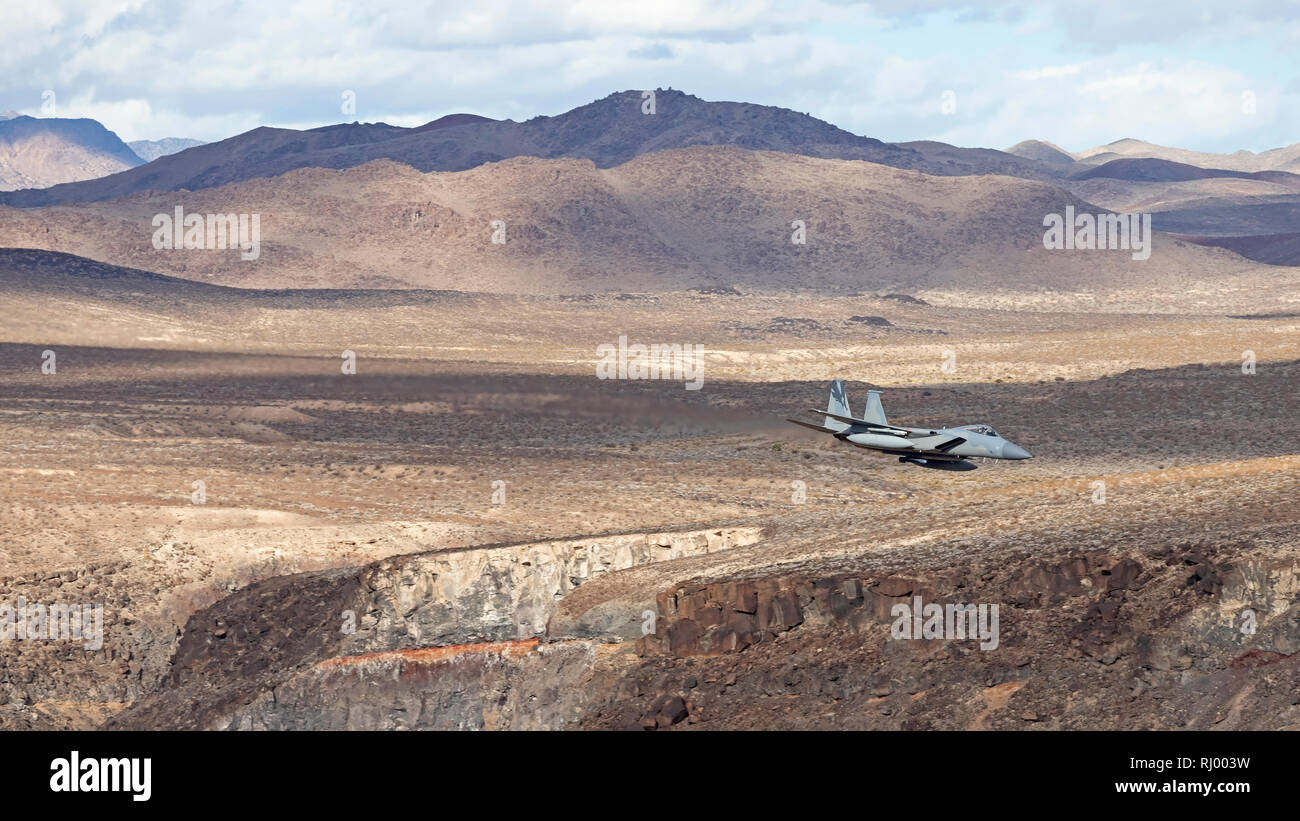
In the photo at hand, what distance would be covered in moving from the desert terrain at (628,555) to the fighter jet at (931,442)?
119 cm

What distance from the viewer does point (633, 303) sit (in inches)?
5472

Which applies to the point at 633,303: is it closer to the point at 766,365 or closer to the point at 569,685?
the point at 766,365

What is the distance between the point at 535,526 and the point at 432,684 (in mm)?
10567

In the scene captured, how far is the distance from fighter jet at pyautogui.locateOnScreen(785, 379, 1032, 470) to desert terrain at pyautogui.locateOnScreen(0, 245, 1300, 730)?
1.19 meters

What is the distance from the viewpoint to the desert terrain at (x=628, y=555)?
82.0ft

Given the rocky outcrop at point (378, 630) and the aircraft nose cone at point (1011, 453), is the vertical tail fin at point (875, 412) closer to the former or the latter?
the aircraft nose cone at point (1011, 453)

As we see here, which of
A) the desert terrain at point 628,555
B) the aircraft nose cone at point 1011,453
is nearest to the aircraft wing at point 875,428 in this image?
the desert terrain at point 628,555

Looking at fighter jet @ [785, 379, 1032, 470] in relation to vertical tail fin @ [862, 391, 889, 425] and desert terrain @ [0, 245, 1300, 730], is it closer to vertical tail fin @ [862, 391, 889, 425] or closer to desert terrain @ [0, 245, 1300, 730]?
vertical tail fin @ [862, 391, 889, 425]

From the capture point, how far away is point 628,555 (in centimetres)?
3488

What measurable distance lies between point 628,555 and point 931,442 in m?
9.96

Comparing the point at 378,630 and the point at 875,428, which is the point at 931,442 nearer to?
the point at 875,428

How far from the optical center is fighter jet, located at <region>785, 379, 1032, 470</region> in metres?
39.8

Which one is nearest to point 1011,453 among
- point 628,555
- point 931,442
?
point 931,442
